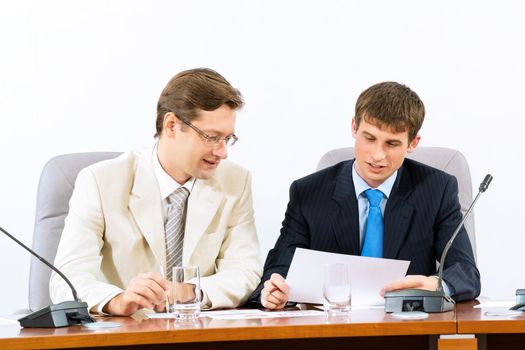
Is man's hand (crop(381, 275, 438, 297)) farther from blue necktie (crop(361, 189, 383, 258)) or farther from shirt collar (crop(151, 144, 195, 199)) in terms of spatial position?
shirt collar (crop(151, 144, 195, 199))

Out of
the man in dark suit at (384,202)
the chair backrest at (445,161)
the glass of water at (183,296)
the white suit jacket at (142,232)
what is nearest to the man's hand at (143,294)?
the glass of water at (183,296)

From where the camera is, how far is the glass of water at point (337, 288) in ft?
7.07

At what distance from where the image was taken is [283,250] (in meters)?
2.76

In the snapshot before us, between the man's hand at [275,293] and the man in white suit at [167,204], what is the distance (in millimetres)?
162

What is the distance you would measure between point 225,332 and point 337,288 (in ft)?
1.16

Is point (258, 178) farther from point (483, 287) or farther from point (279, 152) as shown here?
point (483, 287)

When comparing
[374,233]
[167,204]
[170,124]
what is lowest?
[374,233]

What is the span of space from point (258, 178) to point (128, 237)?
1039mm

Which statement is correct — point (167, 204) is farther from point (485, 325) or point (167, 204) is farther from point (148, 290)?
point (485, 325)

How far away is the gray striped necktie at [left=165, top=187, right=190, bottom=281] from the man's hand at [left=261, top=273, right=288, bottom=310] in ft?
1.35

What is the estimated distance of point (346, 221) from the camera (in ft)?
9.06

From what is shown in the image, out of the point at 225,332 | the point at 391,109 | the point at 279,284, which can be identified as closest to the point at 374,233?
the point at 391,109

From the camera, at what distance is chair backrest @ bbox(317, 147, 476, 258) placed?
9.96 ft

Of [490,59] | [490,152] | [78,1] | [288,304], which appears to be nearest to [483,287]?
[490,152]
